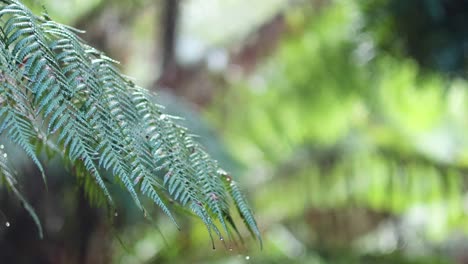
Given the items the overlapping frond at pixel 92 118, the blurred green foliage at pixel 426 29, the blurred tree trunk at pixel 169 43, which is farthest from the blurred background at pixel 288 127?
the overlapping frond at pixel 92 118

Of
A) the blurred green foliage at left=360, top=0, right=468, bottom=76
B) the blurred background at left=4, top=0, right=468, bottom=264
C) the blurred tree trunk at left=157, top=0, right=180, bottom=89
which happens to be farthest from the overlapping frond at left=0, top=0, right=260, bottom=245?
the blurred tree trunk at left=157, top=0, right=180, bottom=89

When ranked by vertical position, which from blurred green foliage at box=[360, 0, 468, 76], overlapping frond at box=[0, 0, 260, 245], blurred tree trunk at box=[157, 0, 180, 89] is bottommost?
overlapping frond at box=[0, 0, 260, 245]

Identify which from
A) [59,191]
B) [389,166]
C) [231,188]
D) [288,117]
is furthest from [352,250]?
[231,188]

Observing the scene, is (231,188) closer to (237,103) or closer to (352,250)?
(352,250)

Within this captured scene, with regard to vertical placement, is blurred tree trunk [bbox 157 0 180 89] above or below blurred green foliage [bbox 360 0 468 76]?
above

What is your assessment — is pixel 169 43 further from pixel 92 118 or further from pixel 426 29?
pixel 92 118

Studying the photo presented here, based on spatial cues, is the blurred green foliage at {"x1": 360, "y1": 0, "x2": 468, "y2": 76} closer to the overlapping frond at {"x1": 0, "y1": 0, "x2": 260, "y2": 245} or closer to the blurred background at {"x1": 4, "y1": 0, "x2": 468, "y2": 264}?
the blurred background at {"x1": 4, "y1": 0, "x2": 468, "y2": 264}

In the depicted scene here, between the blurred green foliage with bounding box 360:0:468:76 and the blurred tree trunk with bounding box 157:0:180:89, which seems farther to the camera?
the blurred tree trunk with bounding box 157:0:180:89
